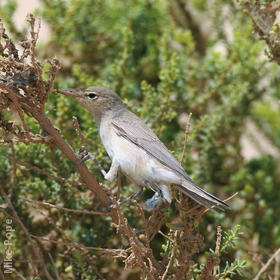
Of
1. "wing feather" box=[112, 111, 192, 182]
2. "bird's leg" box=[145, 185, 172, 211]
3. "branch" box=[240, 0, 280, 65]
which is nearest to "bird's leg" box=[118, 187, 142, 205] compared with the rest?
"bird's leg" box=[145, 185, 172, 211]

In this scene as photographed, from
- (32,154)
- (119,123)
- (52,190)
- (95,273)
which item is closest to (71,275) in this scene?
(95,273)

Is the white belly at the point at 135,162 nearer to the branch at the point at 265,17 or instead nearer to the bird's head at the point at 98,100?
the bird's head at the point at 98,100

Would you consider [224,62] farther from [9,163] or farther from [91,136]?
[9,163]

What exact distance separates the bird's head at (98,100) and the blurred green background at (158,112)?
118mm

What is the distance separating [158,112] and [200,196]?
1.02 meters

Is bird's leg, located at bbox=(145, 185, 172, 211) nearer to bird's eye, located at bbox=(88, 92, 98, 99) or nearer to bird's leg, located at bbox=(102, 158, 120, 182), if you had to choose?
bird's leg, located at bbox=(102, 158, 120, 182)

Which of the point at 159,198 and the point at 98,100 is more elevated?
the point at 98,100

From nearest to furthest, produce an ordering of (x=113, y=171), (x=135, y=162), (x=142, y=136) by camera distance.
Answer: (x=113, y=171)
(x=135, y=162)
(x=142, y=136)

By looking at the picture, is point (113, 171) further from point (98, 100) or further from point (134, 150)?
point (98, 100)

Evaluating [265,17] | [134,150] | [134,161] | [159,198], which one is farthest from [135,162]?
[265,17]

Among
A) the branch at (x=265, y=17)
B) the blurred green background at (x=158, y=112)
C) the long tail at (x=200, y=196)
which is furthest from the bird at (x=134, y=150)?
the branch at (x=265, y=17)

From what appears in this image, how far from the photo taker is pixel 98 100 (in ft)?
10.1

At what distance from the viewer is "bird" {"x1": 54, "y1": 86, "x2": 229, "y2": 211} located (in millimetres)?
2602

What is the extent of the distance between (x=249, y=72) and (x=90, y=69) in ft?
4.55
